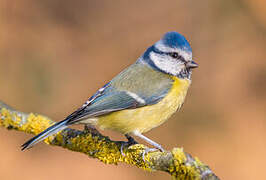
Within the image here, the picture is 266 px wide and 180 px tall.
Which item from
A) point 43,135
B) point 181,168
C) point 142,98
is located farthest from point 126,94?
point 181,168

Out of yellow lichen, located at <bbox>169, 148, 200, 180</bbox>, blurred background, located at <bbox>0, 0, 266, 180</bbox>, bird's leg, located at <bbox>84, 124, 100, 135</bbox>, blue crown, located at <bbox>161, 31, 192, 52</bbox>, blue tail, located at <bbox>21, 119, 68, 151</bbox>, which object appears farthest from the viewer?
blurred background, located at <bbox>0, 0, 266, 180</bbox>

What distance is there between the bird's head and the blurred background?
1.31 metres

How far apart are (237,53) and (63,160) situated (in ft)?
8.04

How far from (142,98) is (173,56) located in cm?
43

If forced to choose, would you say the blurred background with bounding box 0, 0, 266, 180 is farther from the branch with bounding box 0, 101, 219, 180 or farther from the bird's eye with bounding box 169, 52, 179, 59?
the branch with bounding box 0, 101, 219, 180

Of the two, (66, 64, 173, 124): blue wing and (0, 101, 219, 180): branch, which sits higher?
(66, 64, 173, 124): blue wing

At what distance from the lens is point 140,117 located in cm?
232

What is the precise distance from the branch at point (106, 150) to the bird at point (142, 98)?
13 cm

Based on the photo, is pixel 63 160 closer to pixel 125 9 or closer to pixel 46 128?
pixel 46 128

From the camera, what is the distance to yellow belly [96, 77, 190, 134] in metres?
2.31

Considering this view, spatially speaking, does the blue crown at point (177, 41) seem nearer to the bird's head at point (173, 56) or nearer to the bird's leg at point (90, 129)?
the bird's head at point (173, 56)

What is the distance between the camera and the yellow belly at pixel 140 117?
231cm

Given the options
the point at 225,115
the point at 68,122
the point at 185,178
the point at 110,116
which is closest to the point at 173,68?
the point at 110,116

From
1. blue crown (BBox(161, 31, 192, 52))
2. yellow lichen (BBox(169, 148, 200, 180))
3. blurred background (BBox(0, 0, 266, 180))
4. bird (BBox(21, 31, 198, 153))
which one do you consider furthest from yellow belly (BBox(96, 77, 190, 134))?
blurred background (BBox(0, 0, 266, 180))
